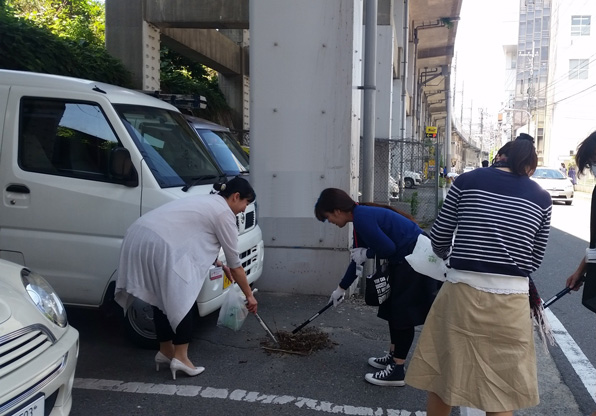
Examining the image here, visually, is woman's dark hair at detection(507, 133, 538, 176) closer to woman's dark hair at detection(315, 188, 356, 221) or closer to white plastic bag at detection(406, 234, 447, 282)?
white plastic bag at detection(406, 234, 447, 282)

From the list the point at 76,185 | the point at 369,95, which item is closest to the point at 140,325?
the point at 76,185

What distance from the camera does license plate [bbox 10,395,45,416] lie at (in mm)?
2485

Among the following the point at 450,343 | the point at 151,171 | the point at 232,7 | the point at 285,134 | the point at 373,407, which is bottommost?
the point at 373,407

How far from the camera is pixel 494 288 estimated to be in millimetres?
2793

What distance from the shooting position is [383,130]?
18297mm

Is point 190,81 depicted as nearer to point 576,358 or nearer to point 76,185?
point 76,185

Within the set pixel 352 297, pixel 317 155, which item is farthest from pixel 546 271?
pixel 317 155

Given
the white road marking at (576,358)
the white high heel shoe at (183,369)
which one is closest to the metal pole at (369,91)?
the white road marking at (576,358)

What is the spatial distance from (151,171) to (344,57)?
2874 mm

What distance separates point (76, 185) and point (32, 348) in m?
2.20

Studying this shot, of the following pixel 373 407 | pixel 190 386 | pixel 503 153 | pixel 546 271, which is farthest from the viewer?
pixel 546 271

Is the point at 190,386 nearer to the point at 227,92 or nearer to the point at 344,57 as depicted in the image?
the point at 344,57

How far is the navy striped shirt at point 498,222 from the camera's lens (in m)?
2.78

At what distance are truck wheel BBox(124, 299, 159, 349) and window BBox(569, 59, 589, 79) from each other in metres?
52.9
